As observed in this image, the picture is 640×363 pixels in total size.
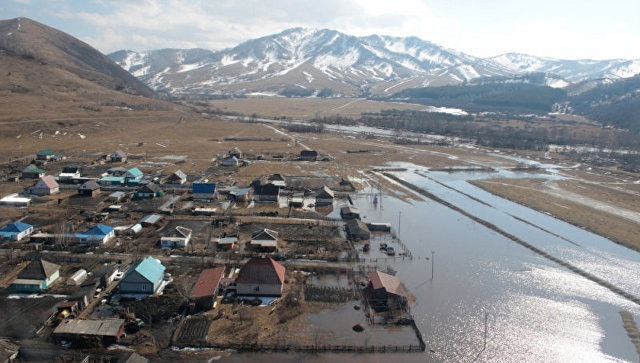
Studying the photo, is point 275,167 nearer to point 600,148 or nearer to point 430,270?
point 430,270

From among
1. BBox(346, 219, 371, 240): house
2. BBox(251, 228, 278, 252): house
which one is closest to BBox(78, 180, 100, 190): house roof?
BBox(251, 228, 278, 252): house

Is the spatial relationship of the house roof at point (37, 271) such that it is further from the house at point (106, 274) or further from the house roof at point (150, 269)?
the house roof at point (150, 269)

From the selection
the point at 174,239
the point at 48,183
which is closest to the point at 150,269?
the point at 174,239

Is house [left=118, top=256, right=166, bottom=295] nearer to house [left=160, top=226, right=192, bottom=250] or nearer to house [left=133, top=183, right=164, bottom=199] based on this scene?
house [left=160, top=226, right=192, bottom=250]

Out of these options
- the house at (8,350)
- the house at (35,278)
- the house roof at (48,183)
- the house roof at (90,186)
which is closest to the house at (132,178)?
the house roof at (90,186)

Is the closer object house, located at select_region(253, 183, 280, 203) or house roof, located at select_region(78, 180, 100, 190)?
house roof, located at select_region(78, 180, 100, 190)

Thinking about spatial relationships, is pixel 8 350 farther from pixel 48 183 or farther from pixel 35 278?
pixel 48 183
